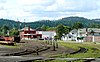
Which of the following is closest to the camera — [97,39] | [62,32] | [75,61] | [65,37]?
[75,61]

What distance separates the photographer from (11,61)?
99.7ft

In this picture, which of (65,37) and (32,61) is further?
(65,37)

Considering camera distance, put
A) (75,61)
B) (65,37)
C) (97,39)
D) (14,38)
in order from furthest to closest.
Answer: (65,37)
(97,39)
(14,38)
(75,61)

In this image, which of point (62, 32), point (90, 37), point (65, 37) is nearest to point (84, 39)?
point (90, 37)

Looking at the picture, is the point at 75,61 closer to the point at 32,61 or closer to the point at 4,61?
the point at 32,61

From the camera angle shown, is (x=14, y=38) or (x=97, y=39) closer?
(x=14, y=38)

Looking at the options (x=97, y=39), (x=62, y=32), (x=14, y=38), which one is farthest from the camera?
(x=62, y=32)

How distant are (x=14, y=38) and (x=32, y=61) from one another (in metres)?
80.9

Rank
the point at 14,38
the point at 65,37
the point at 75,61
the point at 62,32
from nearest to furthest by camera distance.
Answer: the point at 75,61 < the point at 14,38 < the point at 65,37 < the point at 62,32

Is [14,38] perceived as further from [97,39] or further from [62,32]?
[62,32]

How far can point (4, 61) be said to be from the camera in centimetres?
3062

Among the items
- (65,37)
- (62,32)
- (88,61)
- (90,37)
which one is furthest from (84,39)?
(88,61)

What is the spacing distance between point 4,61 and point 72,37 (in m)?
136

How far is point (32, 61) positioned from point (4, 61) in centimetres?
261
